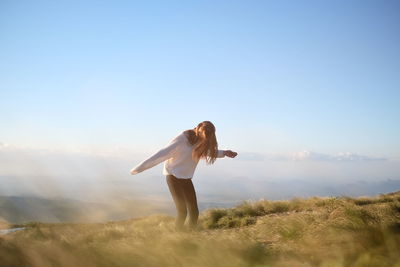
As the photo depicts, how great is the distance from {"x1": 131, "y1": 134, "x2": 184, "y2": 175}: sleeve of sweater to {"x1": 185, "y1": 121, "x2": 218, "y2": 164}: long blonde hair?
0.23 metres

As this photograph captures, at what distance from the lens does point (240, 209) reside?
33.8 feet

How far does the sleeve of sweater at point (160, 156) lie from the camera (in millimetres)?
5426

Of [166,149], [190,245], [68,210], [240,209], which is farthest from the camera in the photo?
[240,209]

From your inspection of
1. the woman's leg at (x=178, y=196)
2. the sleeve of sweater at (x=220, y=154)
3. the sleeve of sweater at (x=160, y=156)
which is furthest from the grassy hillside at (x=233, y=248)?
the sleeve of sweater at (x=220, y=154)

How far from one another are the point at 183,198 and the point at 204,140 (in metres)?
0.94

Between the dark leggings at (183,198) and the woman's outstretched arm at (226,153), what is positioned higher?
the woman's outstretched arm at (226,153)

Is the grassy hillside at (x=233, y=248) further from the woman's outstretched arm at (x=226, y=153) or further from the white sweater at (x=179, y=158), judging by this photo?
the woman's outstretched arm at (x=226, y=153)

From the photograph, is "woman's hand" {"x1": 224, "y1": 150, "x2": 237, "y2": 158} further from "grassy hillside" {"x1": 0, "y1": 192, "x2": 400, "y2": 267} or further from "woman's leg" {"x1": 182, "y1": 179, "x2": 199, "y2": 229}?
"grassy hillside" {"x1": 0, "y1": 192, "x2": 400, "y2": 267}

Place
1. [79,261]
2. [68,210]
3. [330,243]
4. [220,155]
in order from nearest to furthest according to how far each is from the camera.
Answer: [79,261]
[330,243]
[68,210]
[220,155]

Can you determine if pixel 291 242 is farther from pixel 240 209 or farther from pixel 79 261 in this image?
pixel 240 209

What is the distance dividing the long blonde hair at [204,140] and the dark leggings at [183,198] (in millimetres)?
444

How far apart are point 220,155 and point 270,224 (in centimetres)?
179

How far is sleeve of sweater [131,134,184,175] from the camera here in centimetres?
543

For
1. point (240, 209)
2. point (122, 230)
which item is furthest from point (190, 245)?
point (240, 209)
